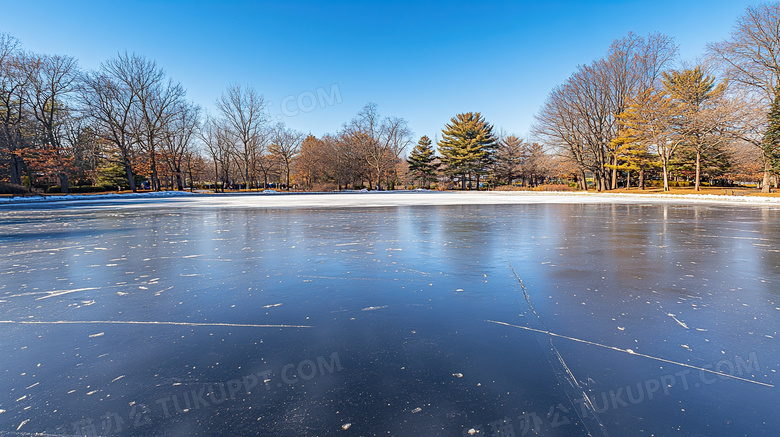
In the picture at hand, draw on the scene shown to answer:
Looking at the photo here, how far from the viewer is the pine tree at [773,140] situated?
2373 centimetres

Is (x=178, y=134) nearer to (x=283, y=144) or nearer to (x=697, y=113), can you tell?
(x=283, y=144)

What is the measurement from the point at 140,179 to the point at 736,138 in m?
65.9

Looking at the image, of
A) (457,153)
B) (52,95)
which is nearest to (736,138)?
(457,153)

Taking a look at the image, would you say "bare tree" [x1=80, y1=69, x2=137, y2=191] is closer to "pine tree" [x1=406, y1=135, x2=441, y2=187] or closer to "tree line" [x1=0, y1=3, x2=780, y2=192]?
"tree line" [x1=0, y1=3, x2=780, y2=192]

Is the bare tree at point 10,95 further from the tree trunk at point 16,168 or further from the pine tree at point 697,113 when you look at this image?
the pine tree at point 697,113

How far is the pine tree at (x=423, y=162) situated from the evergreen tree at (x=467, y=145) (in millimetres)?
3113

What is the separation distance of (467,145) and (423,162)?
29.1ft

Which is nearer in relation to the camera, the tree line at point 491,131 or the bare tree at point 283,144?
the tree line at point 491,131

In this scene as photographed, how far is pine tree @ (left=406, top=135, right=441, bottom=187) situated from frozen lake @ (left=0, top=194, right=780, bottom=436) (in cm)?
5419

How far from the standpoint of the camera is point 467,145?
52938 mm

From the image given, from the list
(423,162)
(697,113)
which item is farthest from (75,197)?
(697,113)

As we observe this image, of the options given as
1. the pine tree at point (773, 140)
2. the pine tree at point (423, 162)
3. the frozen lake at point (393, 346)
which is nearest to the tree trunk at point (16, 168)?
the frozen lake at point (393, 346)

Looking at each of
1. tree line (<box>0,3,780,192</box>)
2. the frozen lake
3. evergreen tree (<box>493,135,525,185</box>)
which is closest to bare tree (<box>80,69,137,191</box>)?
tree line (<box>0,3,780,192</box>)

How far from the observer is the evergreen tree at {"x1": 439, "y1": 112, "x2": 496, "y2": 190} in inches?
2076
